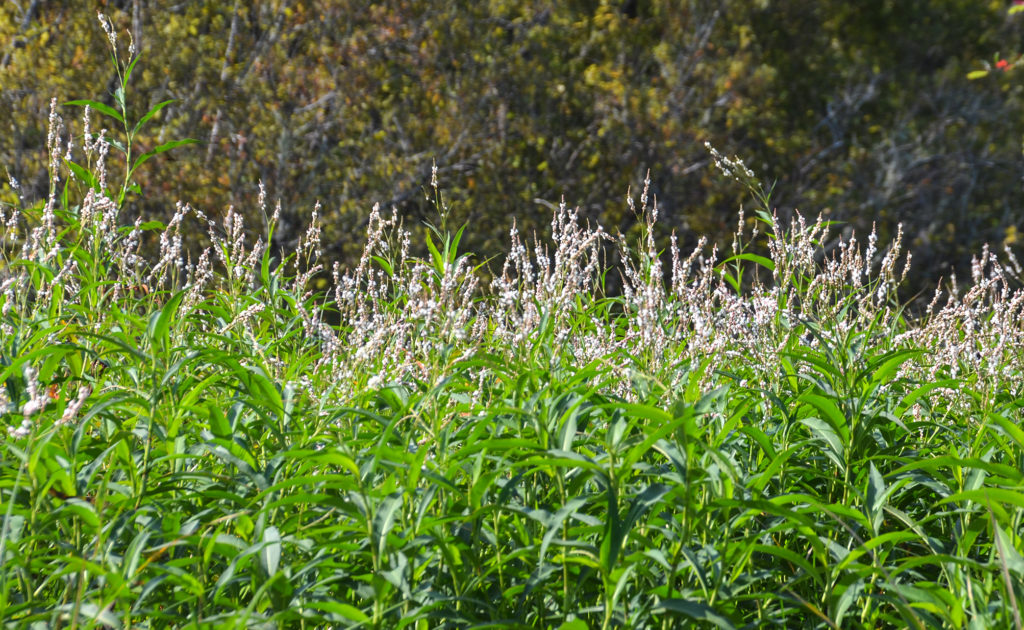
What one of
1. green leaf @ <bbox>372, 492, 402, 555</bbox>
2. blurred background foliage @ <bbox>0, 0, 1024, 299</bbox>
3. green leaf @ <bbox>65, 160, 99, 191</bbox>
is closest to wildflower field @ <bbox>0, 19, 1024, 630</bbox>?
green leaf @ <bbox>372, 492, 402, 555</bbox>

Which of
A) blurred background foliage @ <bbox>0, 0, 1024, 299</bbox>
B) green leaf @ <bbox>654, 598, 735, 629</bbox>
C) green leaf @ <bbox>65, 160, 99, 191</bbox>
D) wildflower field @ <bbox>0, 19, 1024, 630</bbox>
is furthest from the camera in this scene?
blurred background foliage @ <bbox>0, 0, 1024, 299</bbox>

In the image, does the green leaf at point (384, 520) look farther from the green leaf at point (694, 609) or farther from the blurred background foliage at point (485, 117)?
the blurred background foliage at point (485, 117)

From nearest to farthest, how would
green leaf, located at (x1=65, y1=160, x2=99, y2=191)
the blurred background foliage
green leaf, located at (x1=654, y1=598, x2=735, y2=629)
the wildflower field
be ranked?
green leaf, located at (x1=654, y1=598, x2=735, y2=629), the wildflower field, green leaf, located at (x1=65, y1=160, x2=99, y2=191), the blurred background foliage

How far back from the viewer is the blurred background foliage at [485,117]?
31.3 ft

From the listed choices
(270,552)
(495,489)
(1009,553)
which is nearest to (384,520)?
(270,552)

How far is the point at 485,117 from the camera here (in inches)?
403

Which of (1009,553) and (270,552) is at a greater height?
(1009,553)

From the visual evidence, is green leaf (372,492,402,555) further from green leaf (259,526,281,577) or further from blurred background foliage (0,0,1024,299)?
blurred background foliage (0,0,1024,299)

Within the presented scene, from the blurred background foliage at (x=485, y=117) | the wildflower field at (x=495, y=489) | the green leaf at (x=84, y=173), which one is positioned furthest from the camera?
the blurred background foliage at (x=485, y=117)

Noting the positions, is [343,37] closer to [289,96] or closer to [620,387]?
[289,96]

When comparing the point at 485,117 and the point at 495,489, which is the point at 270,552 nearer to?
the point at 495,489

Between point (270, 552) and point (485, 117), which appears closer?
point (270, 552)

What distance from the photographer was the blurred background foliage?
9.55m

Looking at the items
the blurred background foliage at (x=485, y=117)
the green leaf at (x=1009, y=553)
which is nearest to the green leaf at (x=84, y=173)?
the green leaf at (x=1009, y=553)
